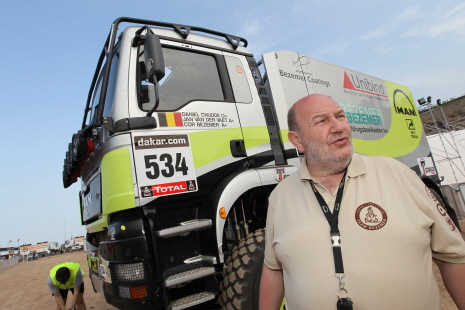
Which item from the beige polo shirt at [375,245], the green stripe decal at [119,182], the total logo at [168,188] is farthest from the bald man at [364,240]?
the green stripe decal at [119,182]

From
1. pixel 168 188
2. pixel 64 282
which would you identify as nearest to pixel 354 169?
pixel 168 188

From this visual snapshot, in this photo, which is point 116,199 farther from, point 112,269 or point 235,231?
point 235,231

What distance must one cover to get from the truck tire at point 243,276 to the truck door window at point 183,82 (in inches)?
55.2

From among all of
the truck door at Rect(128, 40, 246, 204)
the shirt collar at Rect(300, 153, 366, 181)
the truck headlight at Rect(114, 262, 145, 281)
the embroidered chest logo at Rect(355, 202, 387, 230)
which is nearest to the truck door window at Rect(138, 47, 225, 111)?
the truck door at Rect(128, 40, 246, 204)

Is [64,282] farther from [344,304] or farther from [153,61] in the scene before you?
[344,304]

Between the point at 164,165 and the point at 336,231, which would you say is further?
the point at 164,165

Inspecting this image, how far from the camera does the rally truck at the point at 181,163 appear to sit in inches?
97.2

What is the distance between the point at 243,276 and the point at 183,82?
1.85m

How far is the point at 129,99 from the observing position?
2.73m

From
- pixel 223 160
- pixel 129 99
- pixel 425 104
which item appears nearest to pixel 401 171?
pixel 223 160

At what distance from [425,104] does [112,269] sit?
13889mm

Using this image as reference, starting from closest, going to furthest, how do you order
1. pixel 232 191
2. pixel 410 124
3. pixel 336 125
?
pixel 336 125 → pixel 232 191 → pixel 410 124

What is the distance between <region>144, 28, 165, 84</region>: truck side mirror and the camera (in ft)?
7.99

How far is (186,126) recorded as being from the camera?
284cm
